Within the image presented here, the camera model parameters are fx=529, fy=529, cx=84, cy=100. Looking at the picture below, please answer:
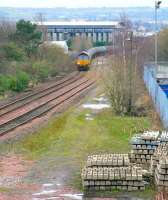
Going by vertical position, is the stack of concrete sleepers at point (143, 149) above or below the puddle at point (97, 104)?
above

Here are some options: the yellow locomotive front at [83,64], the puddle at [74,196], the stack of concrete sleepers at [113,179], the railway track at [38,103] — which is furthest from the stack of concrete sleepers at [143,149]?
the yellow locomotive front at [83,64]

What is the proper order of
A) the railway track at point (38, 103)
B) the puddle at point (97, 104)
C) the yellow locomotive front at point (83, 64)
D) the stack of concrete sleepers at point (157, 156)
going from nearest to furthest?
the stack of concrete sleepers at point (157, 156) → the railway track at point (38, 103) → the puddle at point (97, 104) → the yellow locomotive front at point (83, 64)

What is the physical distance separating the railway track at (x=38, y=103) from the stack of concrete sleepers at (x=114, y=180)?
9.99m

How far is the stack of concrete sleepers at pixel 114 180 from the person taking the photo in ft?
46.5

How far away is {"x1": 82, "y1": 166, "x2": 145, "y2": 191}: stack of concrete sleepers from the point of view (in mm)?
14188

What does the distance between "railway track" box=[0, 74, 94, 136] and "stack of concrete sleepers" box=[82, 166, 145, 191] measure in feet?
32.8

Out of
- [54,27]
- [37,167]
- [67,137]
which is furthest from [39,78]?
[54,27]

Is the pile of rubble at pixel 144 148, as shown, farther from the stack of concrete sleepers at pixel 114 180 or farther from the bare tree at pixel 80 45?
the bare tree at pixel 80 45

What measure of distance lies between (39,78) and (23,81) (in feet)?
28.0

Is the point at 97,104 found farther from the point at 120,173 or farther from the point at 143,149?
the point at 120,173

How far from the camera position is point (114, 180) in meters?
14.2

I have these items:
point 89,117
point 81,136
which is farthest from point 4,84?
point 81,136

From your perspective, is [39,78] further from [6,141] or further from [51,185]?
[51,185]

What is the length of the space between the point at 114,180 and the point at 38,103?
2216cm
